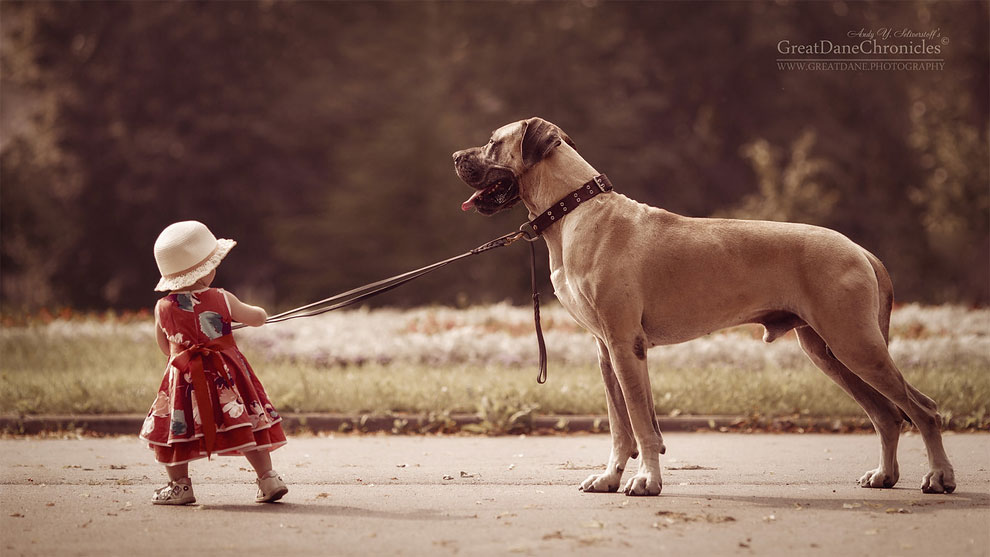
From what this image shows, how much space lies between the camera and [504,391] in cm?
1034

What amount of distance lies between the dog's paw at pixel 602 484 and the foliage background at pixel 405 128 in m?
21.7

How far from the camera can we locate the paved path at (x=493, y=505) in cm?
519

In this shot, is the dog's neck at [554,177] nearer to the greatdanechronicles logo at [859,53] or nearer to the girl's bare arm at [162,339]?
the girl's bare arm at [162,339]

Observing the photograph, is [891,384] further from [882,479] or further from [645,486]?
[645,486]

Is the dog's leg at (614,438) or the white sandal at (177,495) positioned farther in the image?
the dog's leg at (614,438)

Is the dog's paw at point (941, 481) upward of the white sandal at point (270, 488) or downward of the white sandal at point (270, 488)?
downward

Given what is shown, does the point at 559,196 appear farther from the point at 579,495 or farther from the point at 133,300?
the point at 133,300

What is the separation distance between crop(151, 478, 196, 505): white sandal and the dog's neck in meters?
2.65

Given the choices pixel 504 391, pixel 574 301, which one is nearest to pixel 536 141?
pixel 574 301

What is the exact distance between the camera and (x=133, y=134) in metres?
31.4

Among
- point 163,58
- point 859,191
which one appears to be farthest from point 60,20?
point 859,191

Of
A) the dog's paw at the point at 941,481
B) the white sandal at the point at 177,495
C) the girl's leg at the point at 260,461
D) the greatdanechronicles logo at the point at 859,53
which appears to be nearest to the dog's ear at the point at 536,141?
the girl's leg at the point at 260,461

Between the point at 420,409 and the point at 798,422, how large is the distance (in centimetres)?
341

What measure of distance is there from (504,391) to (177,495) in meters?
4.47
